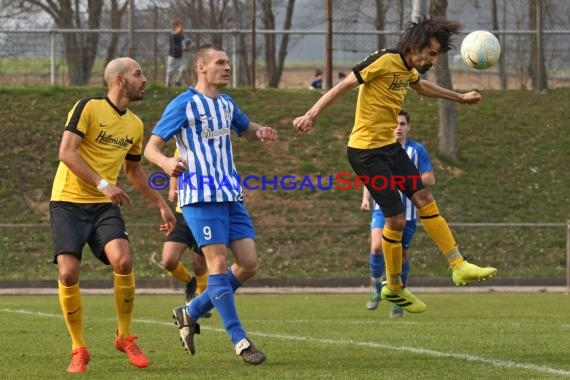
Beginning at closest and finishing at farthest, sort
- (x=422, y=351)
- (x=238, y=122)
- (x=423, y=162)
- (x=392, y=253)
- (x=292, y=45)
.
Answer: (x=238, y=122), (x=422, y=351), (x=392, y=253), (x=423, y=162), (x=292, y=45)

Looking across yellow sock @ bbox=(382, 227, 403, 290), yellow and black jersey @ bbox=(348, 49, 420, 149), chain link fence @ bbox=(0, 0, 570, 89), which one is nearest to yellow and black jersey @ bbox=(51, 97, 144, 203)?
yellow and black jersey @ bbox=(348, 49, 420, 149)

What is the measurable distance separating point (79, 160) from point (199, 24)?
101 feet

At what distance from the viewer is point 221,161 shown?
8.67 meters

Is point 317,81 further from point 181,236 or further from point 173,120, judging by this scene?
point 173,120

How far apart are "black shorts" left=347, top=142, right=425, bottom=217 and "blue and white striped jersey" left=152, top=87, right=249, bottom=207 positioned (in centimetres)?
120

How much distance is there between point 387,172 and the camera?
9.39 m

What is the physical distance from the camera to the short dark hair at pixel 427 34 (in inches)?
361

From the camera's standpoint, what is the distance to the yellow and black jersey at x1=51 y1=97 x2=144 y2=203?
28.3 feet

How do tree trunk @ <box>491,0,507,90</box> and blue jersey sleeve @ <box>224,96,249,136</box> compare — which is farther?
tree trunk @ <box>491,0,507,90</box>

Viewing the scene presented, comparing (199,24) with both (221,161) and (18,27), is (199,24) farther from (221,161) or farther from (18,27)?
(221,161)

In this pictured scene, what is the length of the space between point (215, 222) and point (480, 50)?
2.60 m

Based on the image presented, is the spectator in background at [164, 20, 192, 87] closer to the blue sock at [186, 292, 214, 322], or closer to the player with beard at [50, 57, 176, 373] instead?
the player with beard at [50, 57, 176, 373]

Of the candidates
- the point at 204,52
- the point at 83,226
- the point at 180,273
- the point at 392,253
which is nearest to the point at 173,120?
the point at 204,52

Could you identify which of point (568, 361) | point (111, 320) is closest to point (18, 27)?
point (111, 320)
